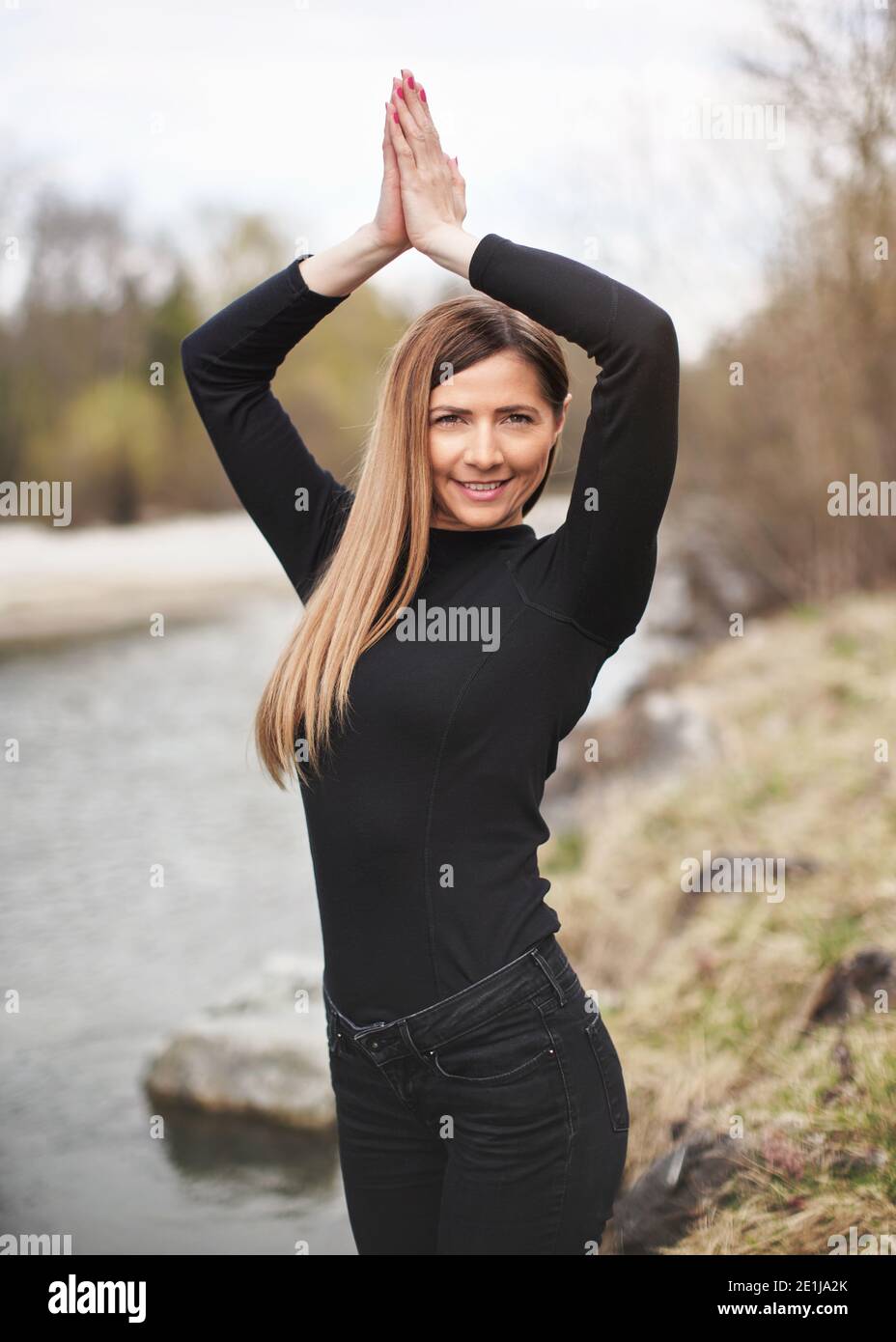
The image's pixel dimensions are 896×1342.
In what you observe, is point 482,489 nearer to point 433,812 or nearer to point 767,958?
point 433,812

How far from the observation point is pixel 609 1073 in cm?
159

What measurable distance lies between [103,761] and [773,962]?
7.31 m

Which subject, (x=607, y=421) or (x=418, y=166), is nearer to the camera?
(x=607, y=421)

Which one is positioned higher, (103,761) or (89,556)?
(89,556)

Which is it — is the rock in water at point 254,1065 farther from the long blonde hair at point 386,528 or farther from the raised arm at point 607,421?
the raised arm at point 607,421

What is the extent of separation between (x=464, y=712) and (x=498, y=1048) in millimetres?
424

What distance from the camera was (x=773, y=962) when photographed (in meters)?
3.66

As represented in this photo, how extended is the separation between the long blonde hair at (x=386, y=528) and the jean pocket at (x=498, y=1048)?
402 millimetres

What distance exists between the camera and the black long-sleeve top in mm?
1499

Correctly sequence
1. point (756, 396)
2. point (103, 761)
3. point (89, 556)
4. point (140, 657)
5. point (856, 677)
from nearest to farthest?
point (856, 677) < point (103, 761) < point (756, 396) < point (140, 657) < point (89, 556)

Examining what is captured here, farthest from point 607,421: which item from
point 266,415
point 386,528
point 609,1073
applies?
point 609,1073

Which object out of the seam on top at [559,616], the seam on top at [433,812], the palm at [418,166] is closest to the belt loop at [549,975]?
the seam on top at [433,812]

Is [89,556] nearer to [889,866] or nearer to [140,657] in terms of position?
[140,657]
